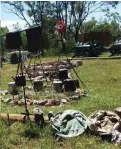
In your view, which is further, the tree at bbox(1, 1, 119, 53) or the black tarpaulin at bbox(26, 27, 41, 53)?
the tree at bbox(1, 1, 119, 53)

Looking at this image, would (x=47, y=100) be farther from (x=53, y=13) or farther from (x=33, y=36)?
(x=53, y=13)

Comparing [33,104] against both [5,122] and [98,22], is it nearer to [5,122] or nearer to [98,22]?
[5,122]

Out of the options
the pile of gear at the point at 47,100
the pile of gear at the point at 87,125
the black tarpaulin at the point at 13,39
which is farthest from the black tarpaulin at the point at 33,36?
the pile of gear at the point at 47,100

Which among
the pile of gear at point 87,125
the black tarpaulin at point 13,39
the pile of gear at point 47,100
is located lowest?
the pile of gear at point 47,100

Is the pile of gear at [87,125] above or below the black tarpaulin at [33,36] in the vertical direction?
below

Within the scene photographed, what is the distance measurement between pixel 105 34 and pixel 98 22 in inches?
621

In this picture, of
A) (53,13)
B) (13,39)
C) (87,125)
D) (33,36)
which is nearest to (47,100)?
(13,39)

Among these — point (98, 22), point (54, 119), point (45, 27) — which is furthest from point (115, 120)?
point (98, 22)

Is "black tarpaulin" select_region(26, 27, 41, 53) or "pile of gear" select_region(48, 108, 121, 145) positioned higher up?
"black tarpaulin" select_region(26, 27, 41, 53)

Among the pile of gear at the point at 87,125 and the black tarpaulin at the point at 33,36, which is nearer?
the pile of gear at the point at 87,125

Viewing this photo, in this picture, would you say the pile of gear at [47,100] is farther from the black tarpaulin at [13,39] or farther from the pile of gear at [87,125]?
the pile of gear at [87,125]

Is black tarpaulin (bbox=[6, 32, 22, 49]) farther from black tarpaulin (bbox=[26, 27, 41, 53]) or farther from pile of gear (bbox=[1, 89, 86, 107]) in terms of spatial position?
pile of gear (bbox=[1, 89, 86, 107])

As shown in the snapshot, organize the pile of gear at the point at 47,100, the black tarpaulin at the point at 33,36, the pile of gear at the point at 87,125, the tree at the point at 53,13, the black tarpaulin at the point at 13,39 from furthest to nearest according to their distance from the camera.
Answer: the tree at the point at 53,13, the pile of gear at the point at 47,100, the black tarpaulin at the point at 13,39, the black tarpaulin at the point at 33,36, the pile of gear at the point at 87,125

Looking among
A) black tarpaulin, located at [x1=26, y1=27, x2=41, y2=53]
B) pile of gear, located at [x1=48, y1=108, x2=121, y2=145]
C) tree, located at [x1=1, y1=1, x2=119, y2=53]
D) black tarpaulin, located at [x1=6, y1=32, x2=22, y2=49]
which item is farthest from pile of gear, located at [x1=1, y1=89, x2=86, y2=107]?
tree, located at [x1=1, y1=1, x2=119, y2=53]
